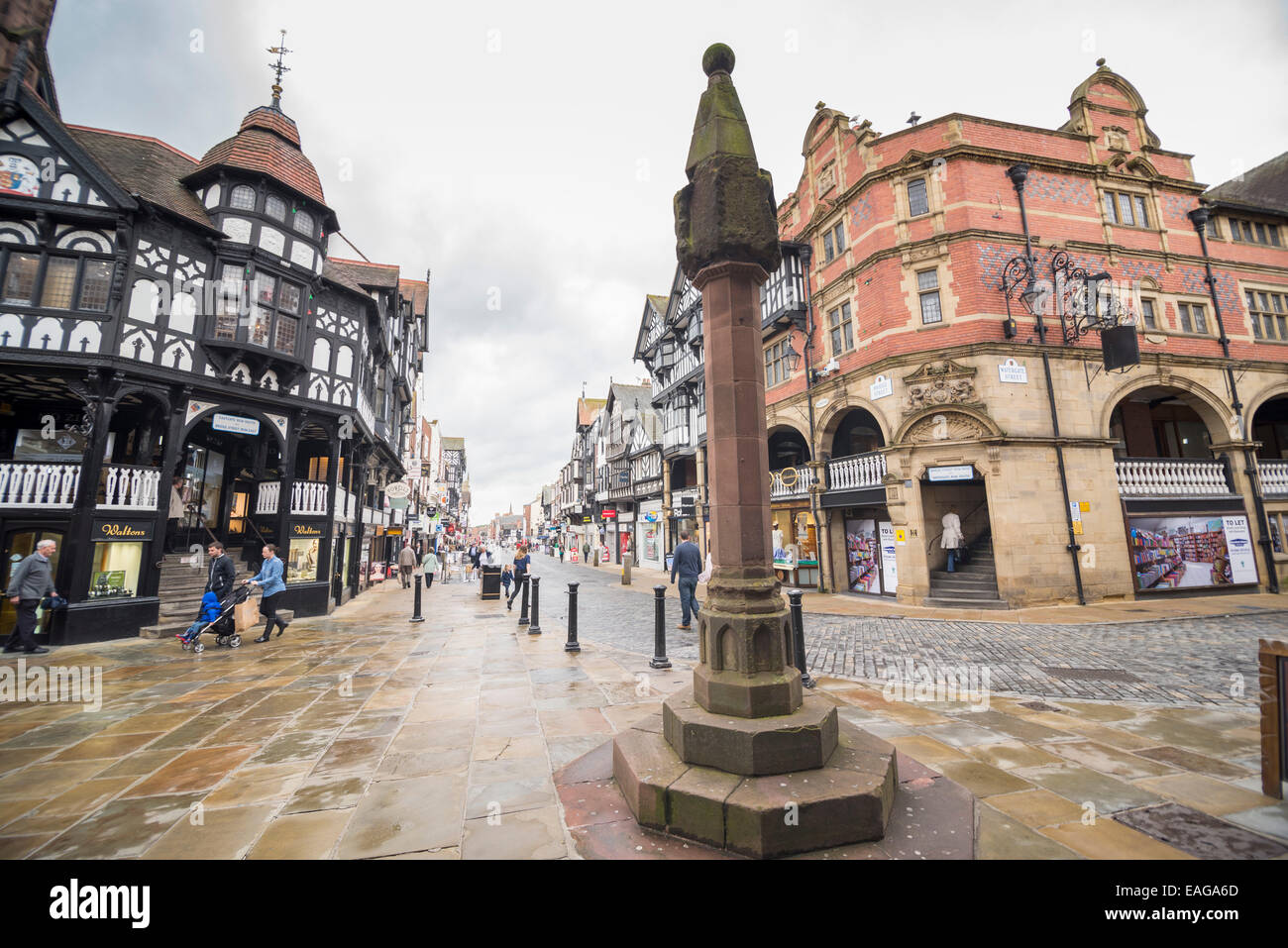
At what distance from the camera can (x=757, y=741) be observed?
9.78 ft

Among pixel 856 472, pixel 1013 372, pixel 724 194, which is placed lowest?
pixel 856 472

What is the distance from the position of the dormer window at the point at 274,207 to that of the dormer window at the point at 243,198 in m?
0.30

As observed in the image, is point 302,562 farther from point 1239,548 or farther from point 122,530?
point 1239,548

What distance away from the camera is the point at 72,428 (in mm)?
12273

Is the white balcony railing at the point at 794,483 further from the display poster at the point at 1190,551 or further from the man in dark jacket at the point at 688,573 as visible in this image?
the display poster at the point at 1190,551

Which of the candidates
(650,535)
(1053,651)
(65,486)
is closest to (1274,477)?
(1053,651)

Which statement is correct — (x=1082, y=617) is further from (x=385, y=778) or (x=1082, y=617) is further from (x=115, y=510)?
(x=115, y=510)

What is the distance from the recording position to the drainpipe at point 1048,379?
12242 mm

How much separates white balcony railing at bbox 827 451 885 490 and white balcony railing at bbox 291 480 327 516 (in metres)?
15.1

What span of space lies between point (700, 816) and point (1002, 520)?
501 inches

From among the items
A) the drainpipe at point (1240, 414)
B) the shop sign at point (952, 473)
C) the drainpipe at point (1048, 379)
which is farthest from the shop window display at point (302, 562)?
the drainpipe at point (1240, 414)

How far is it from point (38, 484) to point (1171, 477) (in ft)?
88.1

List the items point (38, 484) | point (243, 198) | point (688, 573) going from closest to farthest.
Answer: point (38, 484)
point (688, 573)
point (243, 198)

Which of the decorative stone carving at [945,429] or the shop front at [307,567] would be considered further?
the decorative stone carving at [945,429]
